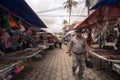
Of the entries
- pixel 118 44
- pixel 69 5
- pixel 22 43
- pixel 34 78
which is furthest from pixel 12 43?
pixel 69 5

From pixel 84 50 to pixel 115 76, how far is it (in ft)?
6.52

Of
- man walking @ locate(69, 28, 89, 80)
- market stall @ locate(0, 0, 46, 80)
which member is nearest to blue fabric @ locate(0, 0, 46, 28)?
market stall @ locate(0, 0, 46, 80)

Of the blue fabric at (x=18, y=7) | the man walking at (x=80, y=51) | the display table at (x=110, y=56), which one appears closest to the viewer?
Answer: the blue fabric at (x=18, y=7)

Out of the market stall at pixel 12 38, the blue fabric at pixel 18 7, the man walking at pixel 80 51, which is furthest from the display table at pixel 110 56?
the blue fabric at pixel 18 7

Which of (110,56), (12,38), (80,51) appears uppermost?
(12,38)

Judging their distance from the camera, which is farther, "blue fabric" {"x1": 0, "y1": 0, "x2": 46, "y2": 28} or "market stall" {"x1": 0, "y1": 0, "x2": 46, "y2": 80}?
"blue fabric" {"x1": 0, "y1": 0, "x2": 46, "y2": 28}

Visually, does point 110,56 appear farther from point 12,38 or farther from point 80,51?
point 12,38

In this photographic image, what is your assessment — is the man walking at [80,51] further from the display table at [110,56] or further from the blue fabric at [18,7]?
the blue fabric at [18,7]

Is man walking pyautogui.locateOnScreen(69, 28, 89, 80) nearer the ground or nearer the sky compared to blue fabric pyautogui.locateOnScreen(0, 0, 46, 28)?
nearer the ground

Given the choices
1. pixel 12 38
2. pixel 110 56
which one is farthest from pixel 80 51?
pixel 12 38

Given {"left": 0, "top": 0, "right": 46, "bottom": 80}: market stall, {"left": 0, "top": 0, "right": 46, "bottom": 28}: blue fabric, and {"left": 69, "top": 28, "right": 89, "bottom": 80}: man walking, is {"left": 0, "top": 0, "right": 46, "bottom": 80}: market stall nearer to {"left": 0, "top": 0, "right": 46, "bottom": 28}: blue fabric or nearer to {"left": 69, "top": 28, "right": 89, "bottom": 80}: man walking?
{"left": 0, "top": 0, "right": 46, "bottom": 28}: blue fabric

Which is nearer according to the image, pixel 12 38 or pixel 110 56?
pixel 110 56

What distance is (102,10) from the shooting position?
8531mm

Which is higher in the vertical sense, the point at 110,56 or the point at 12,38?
the point at 12,38
